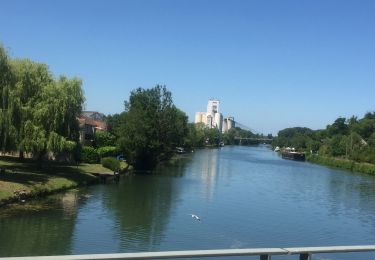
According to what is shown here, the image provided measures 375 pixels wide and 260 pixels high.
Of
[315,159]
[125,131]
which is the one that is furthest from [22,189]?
[315,159]

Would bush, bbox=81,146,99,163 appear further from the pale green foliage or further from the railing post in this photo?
the railing post

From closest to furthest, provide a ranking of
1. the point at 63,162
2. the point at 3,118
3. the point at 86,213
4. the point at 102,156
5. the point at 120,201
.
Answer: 1. the point at 86,213
2. the point at 3,118
3. the point at 120,201
4. the point at 63,162
5. the point at 102,156

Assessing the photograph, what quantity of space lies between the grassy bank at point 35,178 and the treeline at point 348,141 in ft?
263

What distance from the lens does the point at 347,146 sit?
131 metres

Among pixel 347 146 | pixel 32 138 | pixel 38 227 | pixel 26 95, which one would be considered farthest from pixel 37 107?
pixel 347 146

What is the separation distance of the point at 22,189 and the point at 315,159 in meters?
120

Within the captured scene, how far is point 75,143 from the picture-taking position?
144ft

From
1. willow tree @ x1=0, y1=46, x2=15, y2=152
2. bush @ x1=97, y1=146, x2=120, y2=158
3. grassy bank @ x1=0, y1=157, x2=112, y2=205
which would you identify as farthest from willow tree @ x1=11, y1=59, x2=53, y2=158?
bush @ x1=97, y1=146, x2=120, y2=158

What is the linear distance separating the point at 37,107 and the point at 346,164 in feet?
294

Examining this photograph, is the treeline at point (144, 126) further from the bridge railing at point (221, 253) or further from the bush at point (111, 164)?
the bridge railing at point (221, 253)

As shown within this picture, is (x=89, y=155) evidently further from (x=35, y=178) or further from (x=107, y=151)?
(x=35, y=178)

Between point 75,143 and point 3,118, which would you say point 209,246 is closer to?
point 3,118

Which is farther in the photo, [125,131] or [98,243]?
[125,131]

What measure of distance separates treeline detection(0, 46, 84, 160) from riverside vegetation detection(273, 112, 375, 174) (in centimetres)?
7359
